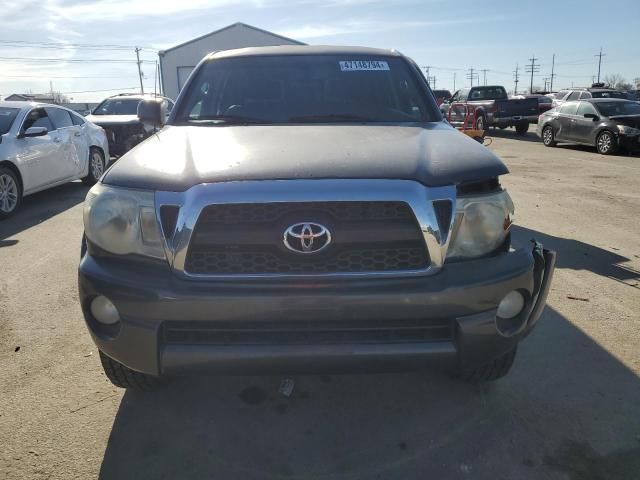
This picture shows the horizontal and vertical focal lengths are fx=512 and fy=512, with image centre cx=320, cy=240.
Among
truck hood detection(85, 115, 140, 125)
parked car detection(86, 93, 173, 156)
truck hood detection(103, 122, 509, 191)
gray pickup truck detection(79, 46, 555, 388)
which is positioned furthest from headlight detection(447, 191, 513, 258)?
truck hood detection(85, 115, 140, 125)

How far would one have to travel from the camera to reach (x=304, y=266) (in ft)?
6.93

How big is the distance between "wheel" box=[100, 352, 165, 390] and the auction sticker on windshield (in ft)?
7.78

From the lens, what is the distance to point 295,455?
7.63ft

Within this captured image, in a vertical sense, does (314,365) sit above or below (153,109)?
below

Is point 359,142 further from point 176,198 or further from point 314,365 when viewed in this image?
point 314,365

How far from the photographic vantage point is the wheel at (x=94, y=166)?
9369 millimetres

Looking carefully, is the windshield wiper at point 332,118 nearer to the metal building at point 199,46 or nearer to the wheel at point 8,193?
the wheel at point 8,193

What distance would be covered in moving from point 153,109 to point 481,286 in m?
2.84

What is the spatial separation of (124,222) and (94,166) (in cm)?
815

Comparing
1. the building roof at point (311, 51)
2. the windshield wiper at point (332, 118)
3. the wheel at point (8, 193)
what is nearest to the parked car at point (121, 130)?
the wheel at point (8, 193)

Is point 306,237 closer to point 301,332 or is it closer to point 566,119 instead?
point 301,332

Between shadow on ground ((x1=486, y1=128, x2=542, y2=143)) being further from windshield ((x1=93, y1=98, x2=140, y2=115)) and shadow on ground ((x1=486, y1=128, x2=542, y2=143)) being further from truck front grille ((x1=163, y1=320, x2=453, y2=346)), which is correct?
truck front grille ((x1=163, y1=320, x2=453, y2=346))

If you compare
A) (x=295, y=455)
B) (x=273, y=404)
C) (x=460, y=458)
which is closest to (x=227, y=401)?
(x=273, y=404)

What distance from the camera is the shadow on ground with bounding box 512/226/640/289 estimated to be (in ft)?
15.2
